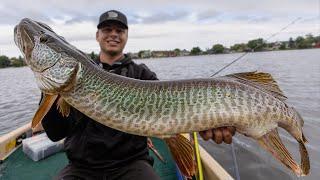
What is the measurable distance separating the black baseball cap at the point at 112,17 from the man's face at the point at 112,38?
47mm

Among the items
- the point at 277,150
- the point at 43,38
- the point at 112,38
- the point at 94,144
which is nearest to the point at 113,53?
the point at 112,38

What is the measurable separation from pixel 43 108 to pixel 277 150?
1.61 meters

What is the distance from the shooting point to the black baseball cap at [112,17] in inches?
128

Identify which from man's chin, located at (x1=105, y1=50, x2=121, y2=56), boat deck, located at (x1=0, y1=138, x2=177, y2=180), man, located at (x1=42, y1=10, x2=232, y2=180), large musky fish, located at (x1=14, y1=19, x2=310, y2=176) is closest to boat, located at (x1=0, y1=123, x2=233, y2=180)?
boat deck, located at (x1=0, y1=138, x2=177, y2=180)

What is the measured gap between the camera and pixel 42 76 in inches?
85.0

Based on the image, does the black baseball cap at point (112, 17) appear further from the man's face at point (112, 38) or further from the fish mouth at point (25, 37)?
the fish mouth at point (25, 37)

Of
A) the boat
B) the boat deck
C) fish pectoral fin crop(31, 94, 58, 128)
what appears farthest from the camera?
the boat deck

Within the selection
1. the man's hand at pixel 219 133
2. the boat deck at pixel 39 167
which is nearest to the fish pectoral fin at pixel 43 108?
the man's hand at pixel 219 133

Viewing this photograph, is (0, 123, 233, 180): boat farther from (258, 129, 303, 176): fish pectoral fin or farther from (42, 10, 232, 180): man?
(258, 129, 303, 176): fish pectoral fin

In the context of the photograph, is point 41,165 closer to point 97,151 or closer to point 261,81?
point 97,151

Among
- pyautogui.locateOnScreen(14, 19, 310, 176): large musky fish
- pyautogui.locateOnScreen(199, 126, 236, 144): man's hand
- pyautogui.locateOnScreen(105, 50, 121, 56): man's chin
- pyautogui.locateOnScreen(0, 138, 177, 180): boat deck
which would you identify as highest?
pyautogui.locateOnScreen(105, 50, 121, 56): man's chin

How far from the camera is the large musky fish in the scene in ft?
7.00

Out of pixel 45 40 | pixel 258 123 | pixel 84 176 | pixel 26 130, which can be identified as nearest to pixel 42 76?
pixel 45 40

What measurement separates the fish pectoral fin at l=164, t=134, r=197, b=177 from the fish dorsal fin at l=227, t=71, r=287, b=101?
1.95 feet
